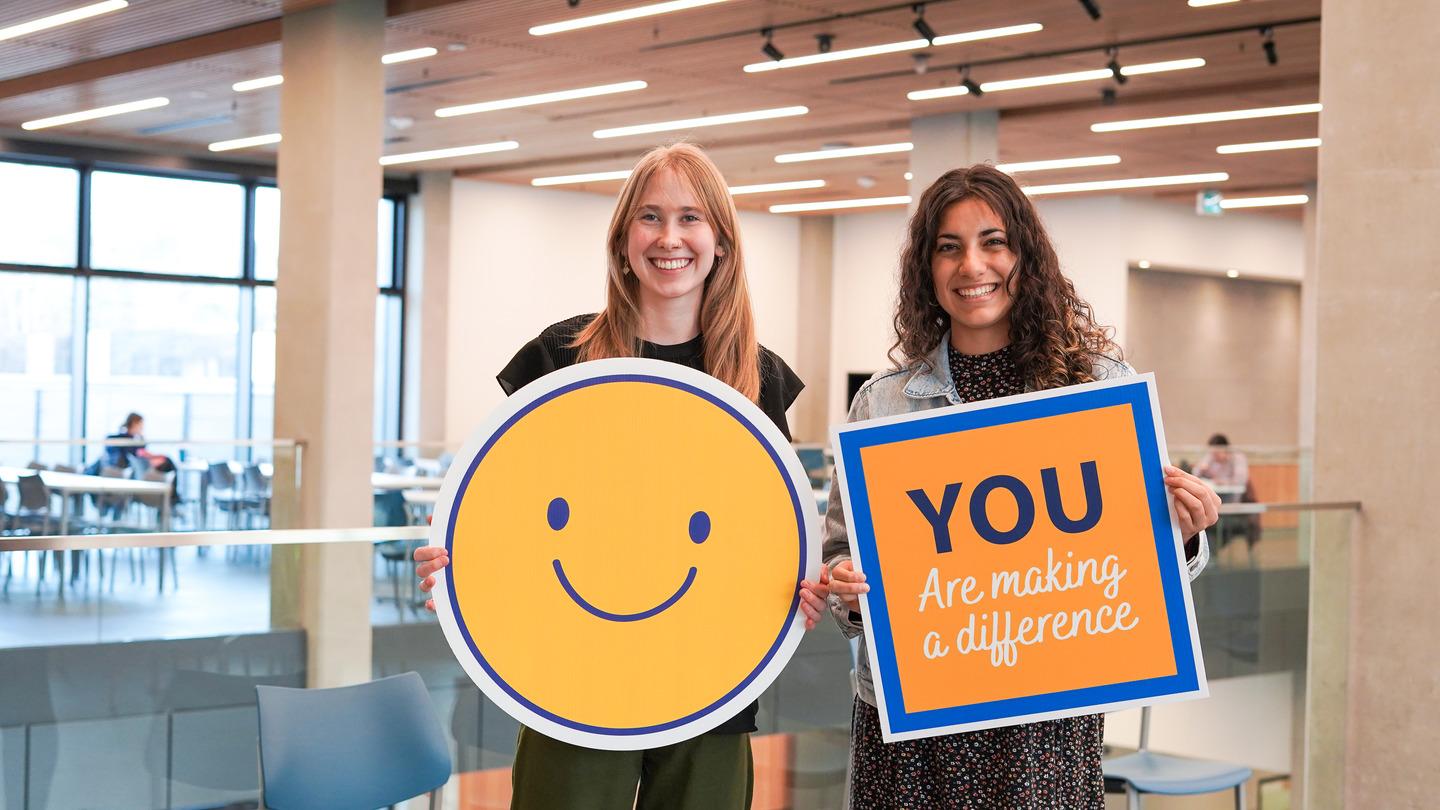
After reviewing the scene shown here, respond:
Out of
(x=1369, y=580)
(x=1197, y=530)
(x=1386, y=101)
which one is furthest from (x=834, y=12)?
(x=1197, y=530)

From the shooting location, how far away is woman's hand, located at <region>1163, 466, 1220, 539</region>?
6.07 feet

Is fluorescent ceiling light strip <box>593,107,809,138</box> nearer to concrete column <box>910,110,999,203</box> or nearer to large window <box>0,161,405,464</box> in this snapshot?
concrete column <box>910,110,999,203</box>

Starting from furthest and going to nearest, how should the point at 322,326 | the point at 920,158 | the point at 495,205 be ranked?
the point at 495,205
the point at 920,158
the point at 322,326

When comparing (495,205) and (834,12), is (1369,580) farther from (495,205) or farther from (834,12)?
(495,205)

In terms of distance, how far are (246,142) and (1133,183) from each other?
32.0ft

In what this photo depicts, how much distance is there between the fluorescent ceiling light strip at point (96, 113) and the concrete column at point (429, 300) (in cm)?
409

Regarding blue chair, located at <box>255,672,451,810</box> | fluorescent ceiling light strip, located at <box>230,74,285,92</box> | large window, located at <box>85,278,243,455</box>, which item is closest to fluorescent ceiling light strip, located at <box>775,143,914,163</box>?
fluorescent ceiling light strip, located at <box>230,74,285,92</box>

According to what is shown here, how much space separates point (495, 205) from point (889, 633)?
15592 mm

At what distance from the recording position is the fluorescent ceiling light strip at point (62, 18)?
9.20m

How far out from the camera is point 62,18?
961cm

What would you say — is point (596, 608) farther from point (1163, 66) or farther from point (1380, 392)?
point (1163, 66)

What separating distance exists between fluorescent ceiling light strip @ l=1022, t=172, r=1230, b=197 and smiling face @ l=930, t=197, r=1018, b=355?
Result: 13.2m

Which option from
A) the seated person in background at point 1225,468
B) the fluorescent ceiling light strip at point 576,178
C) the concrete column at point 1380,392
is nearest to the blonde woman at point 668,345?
the concrete column at point 1380,392

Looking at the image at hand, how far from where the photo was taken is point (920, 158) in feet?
40.3
